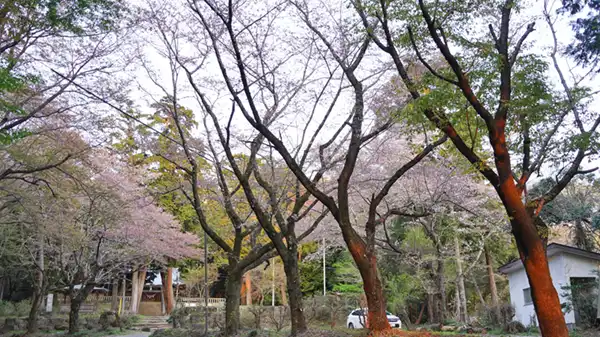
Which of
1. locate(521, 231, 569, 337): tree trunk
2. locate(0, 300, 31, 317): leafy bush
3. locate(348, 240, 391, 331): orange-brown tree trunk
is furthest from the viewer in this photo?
locate(0, 300, 31, 317): leafy bush

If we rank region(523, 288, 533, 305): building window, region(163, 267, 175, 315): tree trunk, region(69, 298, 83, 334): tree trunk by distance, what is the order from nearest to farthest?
1. region(523, 288, 533, 305): building window
2. region(69, 298, 83, 334): tree trunk
3. region(163, 267, 175, 315): tree trunk

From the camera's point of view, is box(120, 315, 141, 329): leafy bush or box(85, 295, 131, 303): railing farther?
box(85, 295, 131, 303): railing

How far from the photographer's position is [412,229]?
70.5 ft

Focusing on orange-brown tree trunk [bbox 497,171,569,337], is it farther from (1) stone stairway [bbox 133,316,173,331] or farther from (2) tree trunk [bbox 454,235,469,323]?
(1) stone stairway [bbox 133,316,173,331]

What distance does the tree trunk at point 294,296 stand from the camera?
9.88 metres

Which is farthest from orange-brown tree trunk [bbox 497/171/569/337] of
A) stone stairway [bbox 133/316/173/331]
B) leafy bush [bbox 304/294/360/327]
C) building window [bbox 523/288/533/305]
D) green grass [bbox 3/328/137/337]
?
stone stairway [bbox 133/316/173/331]

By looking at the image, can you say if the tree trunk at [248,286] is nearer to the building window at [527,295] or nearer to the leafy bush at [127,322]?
the leafy bush at [127,322]

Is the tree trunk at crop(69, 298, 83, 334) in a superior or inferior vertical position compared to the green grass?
superior

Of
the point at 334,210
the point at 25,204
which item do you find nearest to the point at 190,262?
the point at 25,204

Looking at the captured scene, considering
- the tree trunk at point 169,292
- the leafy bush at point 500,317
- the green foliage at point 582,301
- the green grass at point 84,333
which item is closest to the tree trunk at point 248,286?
the tree trunk at point 169,292

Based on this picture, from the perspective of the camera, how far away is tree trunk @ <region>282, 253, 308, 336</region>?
32.4 ft

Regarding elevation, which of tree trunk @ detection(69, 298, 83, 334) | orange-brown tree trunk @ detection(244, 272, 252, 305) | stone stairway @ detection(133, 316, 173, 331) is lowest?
stone stairway @ detection(133, 316, 173, 331)

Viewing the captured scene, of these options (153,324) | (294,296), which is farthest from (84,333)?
(294,296)

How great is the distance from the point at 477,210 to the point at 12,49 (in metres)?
14.0
